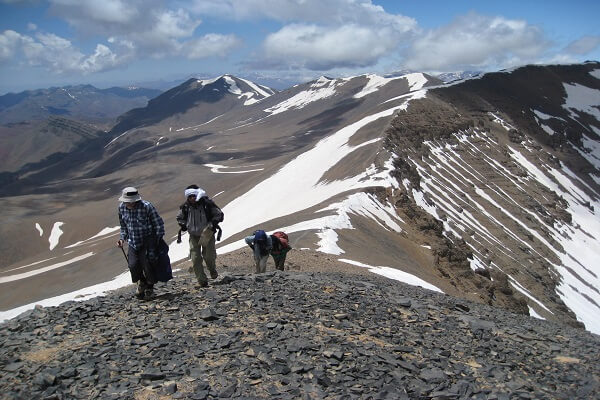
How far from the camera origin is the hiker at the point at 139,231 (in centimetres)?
1155

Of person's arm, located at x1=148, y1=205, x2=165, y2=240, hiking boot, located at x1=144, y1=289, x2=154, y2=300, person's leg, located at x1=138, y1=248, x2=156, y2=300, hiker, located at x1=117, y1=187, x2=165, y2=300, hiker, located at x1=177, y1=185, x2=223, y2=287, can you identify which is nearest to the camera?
hiker, located at x1=117, y1=187, x2=165, y2=300

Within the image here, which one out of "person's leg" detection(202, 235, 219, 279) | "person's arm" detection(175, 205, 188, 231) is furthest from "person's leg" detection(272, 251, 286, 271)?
"person's arm" detection(175, 205, 188, 231)

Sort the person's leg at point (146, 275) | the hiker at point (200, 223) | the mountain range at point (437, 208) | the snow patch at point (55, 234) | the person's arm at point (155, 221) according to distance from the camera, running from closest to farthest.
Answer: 1. the person's arm at point (155, 221)
2. the person's leg at point (146, 275)
3. the hiker at point (200, 223)
4. the mountain range at point (437, 208)
5. the snow patch at point (55, 234)

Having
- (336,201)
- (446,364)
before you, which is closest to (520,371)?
(446,364)

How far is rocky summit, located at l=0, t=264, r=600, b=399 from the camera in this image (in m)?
7.86

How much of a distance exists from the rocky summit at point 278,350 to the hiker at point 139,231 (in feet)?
3.01

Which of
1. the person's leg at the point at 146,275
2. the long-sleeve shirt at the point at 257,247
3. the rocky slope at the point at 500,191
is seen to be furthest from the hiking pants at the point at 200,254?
the rocky slope at the point at 500,191

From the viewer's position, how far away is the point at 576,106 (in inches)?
5020

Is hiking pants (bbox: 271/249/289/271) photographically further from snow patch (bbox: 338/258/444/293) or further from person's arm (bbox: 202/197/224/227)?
snow patch (bbox: 338/258/444/293)

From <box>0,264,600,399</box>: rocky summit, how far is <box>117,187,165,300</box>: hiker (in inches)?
36.1

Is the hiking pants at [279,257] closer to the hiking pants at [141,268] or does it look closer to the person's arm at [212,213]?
the person's arm at [212,213]

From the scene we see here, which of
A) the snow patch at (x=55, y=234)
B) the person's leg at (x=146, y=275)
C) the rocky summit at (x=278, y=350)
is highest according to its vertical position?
the snow patch at (x=55, y=234)

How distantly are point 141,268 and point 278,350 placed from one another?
4.70m

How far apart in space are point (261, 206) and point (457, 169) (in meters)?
28.4
